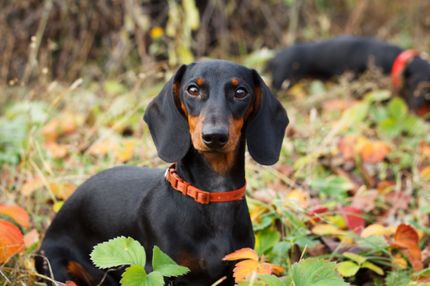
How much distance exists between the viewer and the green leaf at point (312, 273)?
7.82 feet

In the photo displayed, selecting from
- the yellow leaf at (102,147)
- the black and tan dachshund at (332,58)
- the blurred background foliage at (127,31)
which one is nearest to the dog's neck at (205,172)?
the yellow leaf at (102,147)

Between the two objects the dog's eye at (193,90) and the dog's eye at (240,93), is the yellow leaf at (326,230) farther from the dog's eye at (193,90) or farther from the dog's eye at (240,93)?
the dog's eye at (193,90)

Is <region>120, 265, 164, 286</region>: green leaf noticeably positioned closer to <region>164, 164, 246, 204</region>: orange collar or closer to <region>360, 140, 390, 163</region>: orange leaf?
<region>164, 164, 246, 204</region>: orange collar

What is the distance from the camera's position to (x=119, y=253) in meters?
2.45

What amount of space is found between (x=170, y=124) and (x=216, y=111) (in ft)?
0.93

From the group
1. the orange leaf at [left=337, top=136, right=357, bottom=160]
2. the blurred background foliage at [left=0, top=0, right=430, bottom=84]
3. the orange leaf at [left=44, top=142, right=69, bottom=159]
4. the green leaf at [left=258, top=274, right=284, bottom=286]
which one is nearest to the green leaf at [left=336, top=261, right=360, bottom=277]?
the green leaf at [left=258, top=274, right=284, bottom=286]

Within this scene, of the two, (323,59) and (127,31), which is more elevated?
(127,31)

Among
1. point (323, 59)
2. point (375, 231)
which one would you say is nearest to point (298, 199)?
point (375, 231)

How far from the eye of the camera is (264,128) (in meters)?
2.77

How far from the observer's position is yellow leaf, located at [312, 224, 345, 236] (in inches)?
134

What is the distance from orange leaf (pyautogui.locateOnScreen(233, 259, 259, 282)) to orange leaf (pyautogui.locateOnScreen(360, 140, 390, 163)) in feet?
7.84

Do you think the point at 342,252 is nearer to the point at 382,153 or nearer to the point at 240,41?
the point at 382,153

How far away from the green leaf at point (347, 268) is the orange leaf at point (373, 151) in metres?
1.68

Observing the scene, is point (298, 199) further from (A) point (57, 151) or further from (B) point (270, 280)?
(A) point (57, 151)
